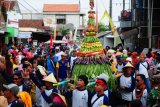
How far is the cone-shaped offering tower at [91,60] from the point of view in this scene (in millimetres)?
10203

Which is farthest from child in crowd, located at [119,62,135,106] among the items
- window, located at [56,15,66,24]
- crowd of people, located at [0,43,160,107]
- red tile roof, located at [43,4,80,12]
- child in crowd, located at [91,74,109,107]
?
red tile roof, located at [43,4,80,12]

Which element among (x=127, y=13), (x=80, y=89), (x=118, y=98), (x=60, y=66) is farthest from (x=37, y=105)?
(x=127, y=13)

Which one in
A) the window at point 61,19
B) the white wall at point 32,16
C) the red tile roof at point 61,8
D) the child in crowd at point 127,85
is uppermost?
the red tile roof at point 61,8

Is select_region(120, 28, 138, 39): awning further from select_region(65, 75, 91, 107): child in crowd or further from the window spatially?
the window

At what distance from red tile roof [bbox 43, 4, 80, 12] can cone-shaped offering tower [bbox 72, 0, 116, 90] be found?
206ft

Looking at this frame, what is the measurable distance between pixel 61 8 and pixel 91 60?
66.1 metres

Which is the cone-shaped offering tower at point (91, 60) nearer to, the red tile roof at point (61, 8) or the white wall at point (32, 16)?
A: the red tile roof at point (61, 8)

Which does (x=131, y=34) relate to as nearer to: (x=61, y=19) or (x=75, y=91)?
(x=75, y=91)

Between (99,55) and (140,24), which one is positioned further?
(140,24)

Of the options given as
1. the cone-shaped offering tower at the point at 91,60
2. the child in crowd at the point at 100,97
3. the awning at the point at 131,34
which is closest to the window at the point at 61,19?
the awning at the point at 131,34

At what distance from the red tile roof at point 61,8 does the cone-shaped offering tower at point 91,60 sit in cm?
6267

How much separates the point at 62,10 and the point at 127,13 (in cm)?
3876

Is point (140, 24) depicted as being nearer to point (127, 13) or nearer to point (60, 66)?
point (127, 13)

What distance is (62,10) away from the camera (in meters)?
74.2
